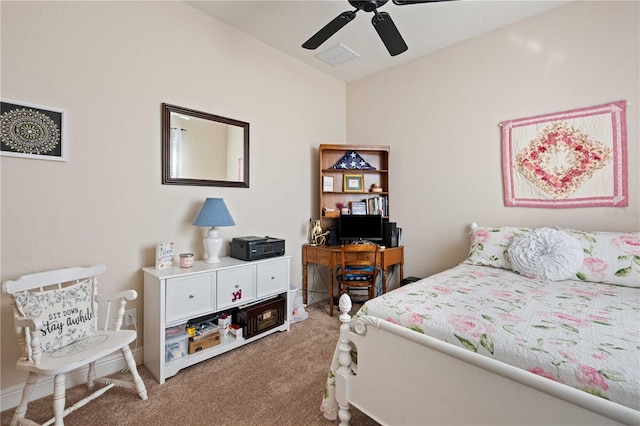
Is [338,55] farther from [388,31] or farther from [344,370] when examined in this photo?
[344,370]

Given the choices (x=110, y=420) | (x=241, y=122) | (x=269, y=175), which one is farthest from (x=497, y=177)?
Result: (x=110, y=420)

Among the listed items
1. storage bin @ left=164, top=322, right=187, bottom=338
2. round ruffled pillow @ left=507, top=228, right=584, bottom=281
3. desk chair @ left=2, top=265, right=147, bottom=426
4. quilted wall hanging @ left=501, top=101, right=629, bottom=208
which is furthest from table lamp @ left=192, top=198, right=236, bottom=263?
quilted wall hanging @ left=501, top=101, right=629, bottom=208

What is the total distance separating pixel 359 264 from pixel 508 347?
1901 mm

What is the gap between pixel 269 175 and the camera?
303 cm

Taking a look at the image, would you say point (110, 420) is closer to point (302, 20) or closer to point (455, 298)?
point (455, 298)

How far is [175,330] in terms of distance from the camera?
2047 millimetres

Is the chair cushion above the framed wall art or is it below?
below

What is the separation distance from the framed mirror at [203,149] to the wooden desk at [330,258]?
1.05m

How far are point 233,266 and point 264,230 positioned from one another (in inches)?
30.7

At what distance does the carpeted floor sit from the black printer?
29.9 inches

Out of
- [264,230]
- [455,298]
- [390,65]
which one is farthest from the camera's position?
[390,65]

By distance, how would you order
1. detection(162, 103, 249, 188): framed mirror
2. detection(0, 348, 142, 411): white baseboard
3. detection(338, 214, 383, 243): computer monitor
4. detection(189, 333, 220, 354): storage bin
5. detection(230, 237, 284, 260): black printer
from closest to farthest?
detection(0, 348, 142, 411): white baseboard < detection(189, 333, 220, 354): storage bin < detection(162, 103, 249, 188): framed mirror < detection(230, 237, 284, 260): black printer < detection(338, 214, 383, 243): computer monitor

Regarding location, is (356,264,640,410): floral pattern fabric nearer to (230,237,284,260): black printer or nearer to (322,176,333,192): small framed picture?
(230,237,284,260): black printer

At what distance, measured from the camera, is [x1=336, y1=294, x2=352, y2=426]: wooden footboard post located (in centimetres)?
144
